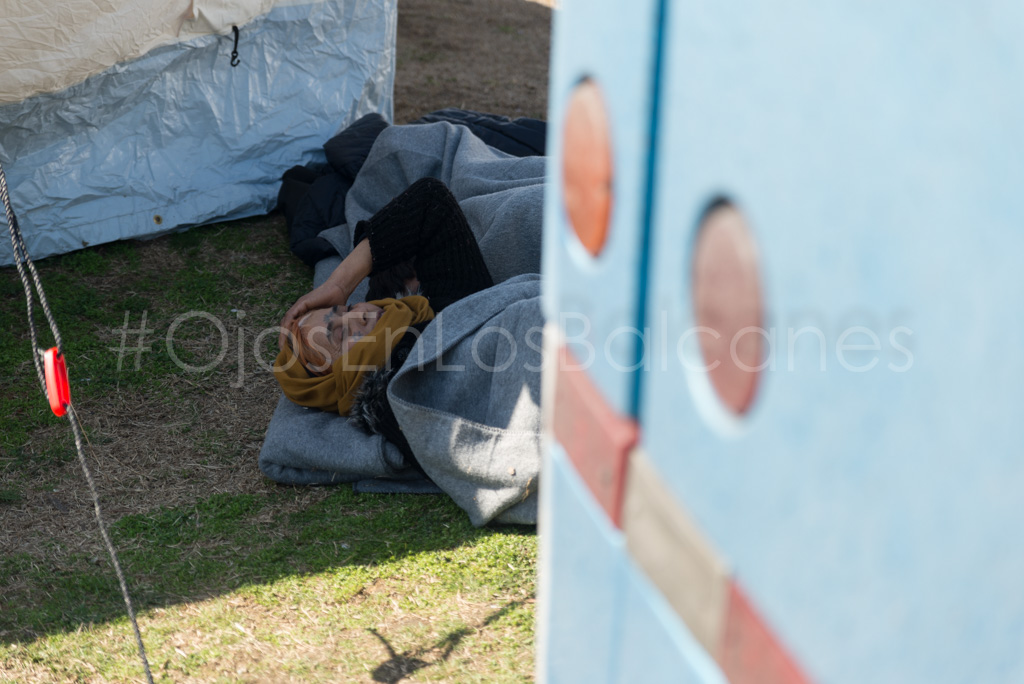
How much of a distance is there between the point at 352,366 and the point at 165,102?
1.94 m

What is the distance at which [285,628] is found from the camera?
2.03 metres

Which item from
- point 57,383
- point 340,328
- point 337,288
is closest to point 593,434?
point 57,383

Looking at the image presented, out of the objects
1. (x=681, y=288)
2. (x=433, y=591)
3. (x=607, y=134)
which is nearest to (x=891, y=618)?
(x=681, y=288)

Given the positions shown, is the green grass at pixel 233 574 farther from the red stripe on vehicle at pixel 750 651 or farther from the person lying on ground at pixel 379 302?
the red stripe on vehicle at pixel 750 651

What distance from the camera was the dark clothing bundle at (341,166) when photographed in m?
3.82

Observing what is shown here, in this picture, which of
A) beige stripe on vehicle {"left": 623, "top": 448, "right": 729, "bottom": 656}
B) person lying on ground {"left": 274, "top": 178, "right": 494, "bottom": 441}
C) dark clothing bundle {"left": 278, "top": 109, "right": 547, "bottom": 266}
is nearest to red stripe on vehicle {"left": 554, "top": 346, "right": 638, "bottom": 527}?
beige stripe on vehicle {"left": 623, "top": 448, "right": 729, "bottom": 656}

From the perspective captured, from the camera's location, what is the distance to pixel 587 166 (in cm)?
80

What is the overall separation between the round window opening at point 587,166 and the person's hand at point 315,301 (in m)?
2.10

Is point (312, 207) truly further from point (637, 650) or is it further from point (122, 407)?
point (637, 650)

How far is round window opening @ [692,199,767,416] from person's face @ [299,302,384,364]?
212 cm

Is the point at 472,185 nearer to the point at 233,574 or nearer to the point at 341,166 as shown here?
the point at 341,166

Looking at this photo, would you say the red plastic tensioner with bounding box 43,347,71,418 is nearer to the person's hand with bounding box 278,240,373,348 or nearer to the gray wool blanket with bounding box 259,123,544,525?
the gray wool blanket with bounding box 259,123,544,525

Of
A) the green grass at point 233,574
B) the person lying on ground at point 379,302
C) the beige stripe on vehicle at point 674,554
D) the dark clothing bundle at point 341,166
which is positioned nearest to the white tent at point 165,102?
the dark clothing bundle at point 341,166

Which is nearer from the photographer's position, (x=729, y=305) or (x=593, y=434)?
(x=729, y=305)
